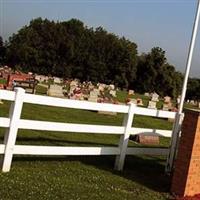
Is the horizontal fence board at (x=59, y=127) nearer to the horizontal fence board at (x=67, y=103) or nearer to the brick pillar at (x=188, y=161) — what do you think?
the horizontal fence board at (x=67, y=103)

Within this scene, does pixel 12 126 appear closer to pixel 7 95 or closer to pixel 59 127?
pixel 7 95

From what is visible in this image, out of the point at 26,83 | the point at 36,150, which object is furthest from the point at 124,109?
the point at 26,83

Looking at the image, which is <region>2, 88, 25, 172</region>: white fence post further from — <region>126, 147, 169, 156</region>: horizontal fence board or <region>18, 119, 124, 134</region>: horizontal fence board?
<region>126, 147, 169, 156</region>: horizontal fence board

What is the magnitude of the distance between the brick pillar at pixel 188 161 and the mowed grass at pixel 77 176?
0.33 metres

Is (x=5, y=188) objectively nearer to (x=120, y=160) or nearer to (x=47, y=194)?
(x=47, y=194)

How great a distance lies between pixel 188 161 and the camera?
32.3 feet

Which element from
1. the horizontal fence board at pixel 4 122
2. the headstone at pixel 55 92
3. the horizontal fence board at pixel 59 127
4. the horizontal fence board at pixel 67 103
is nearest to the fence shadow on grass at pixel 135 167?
the horizontal fence board at pixel 59 127

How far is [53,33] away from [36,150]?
3619 inches

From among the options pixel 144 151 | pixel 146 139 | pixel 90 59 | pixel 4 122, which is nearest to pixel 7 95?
pixel 4 122

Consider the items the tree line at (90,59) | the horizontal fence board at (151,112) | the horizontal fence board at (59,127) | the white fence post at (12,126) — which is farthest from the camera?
the tree line at (90,59)

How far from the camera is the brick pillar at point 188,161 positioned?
32.3 ft

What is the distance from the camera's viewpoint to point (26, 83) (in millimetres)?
33719

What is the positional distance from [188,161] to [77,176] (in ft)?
6.76

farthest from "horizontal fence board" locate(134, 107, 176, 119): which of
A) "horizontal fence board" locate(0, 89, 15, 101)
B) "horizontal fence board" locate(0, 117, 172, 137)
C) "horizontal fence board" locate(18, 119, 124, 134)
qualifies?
"horizontal fence board" locate(0, 89, 15, 101)
